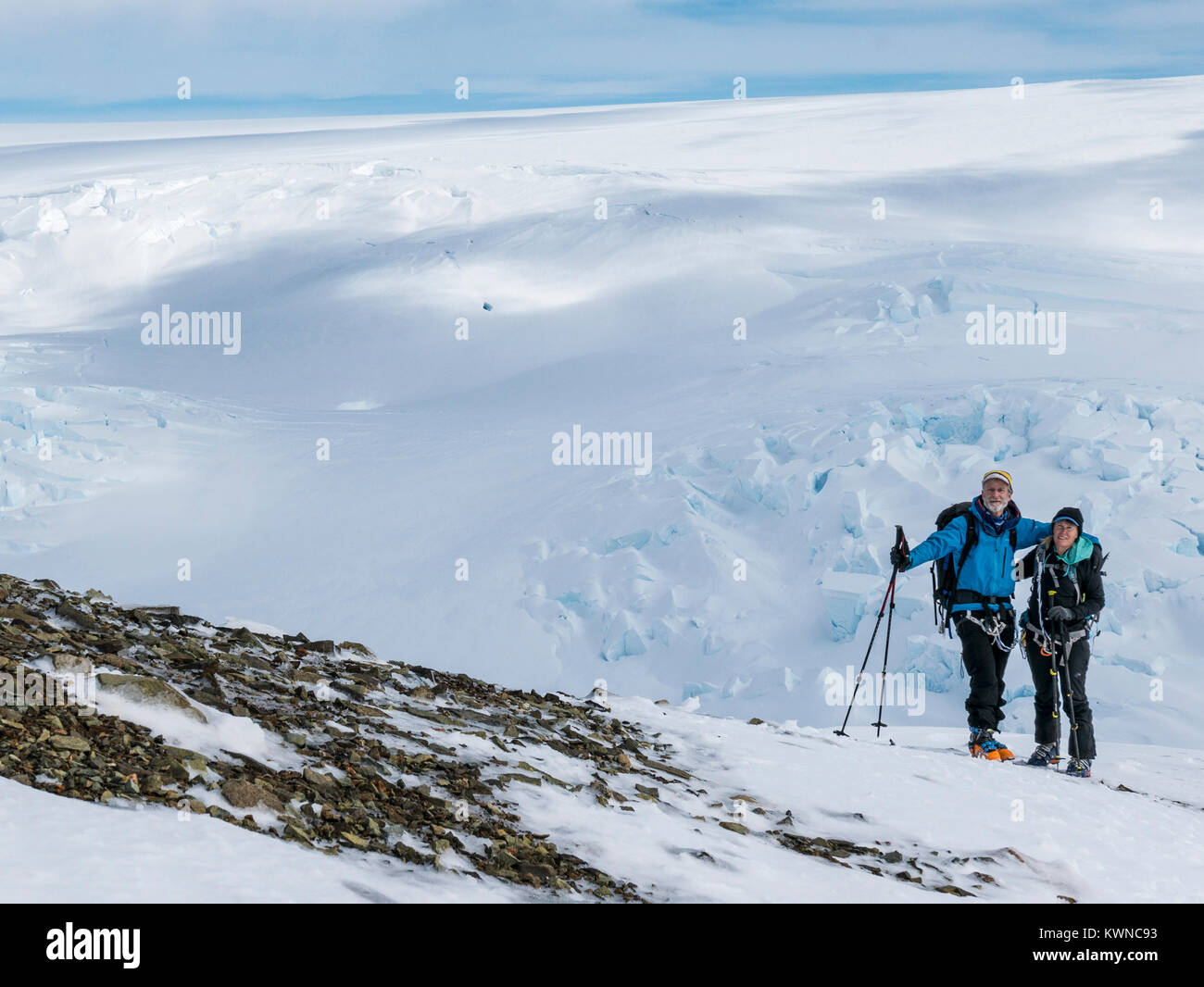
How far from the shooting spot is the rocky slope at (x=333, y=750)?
4.39 meters

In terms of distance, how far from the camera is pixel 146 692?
201 inches

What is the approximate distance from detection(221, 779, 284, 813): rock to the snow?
5.09 feet

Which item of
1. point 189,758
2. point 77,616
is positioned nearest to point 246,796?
point 189,758

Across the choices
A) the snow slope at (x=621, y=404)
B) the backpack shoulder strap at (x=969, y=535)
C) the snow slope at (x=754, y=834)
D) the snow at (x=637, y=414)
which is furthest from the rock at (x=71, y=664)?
the snow slope at (x=621, y=404)

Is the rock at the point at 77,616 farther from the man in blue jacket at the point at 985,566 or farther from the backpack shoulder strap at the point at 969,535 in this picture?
the backpack shoulder strap at the point at 969,535

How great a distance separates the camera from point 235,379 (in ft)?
85.6

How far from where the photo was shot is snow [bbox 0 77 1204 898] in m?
12.7

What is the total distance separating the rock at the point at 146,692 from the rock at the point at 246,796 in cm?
78

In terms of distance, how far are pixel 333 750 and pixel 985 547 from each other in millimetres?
4408

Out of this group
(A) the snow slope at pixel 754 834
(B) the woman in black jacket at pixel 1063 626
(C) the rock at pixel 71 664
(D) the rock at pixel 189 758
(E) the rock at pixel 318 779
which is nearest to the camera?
(A) the snow slope at pixel 754 834

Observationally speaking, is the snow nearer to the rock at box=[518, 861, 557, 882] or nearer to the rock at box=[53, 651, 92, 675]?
the rock at box=[518, 861, 557, 882]

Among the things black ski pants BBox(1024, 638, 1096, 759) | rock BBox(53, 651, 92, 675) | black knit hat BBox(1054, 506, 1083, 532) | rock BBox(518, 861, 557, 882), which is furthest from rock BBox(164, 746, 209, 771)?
black ski pants BBox(1024, 638, 1096, 759)

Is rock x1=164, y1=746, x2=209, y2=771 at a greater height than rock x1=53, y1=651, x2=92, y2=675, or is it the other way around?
rock x1=53, y1=651, x2=92, y2=675

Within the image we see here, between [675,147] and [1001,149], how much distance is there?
1569cm
